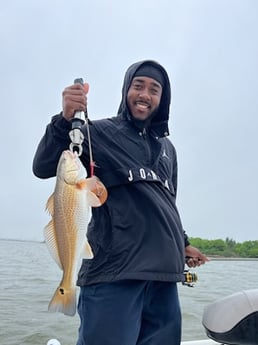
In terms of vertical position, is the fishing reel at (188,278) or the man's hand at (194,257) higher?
the man's hand at (194,257)

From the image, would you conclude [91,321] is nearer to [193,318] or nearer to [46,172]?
[46,172]

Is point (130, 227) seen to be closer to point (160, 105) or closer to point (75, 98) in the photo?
point (75, 98)

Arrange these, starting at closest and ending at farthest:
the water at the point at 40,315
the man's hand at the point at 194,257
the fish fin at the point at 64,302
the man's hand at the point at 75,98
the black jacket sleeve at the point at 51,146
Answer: the fish fin at the point at 64,302 < the man's hand at the point at 75,98 < the black jacket sleeve at the point at 51,146 < the man's hand at the point at 194,257 < the water at the point at 40,315

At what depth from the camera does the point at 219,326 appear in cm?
246

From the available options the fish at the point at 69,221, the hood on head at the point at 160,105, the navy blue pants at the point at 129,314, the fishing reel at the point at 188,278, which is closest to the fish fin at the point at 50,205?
the fish at the point at 69,221

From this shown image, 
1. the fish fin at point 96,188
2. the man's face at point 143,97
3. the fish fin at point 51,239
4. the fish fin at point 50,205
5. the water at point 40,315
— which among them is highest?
the man's face at point 143,97

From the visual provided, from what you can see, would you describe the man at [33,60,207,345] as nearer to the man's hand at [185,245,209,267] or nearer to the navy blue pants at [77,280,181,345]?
the navy blue pants at [77,280,181,345]

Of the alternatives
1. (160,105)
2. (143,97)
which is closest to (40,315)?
(160,105)

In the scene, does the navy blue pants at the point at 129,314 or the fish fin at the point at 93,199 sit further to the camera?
the navy blue pants at the point at 129,314

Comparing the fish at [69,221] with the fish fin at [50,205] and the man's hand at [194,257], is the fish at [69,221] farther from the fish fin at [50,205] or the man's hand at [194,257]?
the man's hand at [194,257]

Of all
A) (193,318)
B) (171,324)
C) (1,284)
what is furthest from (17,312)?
(171,324)

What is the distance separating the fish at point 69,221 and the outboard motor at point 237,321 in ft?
2.98

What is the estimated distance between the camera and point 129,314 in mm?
2320

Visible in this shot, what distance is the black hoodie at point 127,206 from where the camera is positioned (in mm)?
2338
